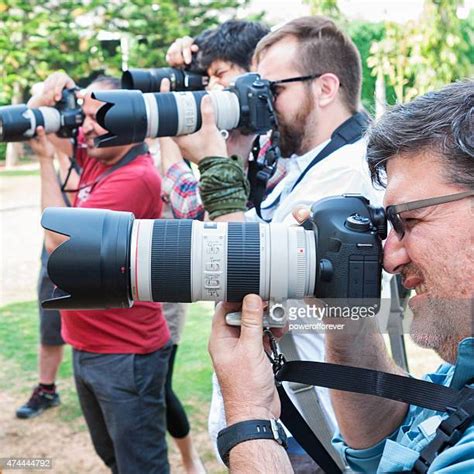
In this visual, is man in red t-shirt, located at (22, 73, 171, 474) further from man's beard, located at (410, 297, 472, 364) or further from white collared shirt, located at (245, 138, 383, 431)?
man's beard, located at (410, 297, 472, 364)

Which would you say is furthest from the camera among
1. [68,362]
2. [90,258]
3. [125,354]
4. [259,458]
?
[68,362]

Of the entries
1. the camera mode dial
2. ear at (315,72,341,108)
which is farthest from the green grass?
the camera mode dial

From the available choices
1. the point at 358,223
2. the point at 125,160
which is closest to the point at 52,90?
the point at 125,160

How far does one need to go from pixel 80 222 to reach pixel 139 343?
3.81 ft

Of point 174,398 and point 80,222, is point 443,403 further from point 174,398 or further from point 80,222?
point 174,398

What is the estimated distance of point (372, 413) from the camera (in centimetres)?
147

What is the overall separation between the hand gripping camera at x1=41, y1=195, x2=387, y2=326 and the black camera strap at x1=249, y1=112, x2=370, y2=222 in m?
0.52

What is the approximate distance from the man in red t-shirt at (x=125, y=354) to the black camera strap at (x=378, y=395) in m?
0.99

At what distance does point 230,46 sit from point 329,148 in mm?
980

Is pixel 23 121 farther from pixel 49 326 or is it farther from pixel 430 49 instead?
pixel 430 49

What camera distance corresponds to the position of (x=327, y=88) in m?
2.00

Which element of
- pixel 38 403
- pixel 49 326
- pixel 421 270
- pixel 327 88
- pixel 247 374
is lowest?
pixel 38 403

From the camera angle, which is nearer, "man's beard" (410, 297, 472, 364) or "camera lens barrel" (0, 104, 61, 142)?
"man's beard" (410, 297, 472, 364)

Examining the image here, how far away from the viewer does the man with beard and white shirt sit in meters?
1.76
